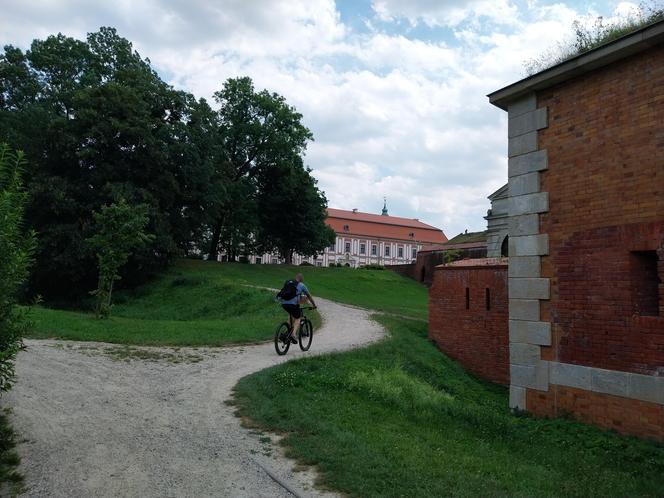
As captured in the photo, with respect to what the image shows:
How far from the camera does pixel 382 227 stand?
94.1 meters

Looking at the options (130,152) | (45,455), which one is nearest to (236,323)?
(45,455)

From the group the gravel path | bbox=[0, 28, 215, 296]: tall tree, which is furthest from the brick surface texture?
bbox=[0, 28, 215, 296]: tall tree

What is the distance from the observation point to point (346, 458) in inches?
209

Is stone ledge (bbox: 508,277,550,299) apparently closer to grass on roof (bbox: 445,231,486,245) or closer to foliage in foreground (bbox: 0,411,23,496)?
foliage in foreground (bbox: 0,411,23,496)

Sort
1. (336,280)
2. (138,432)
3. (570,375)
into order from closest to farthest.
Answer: (138,432) < (570,375) < (336,280)

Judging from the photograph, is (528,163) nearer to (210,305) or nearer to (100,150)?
(210,305)

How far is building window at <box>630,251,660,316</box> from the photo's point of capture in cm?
739

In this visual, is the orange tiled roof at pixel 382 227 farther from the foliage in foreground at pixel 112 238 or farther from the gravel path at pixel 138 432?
the gravel path at pixel 138 432

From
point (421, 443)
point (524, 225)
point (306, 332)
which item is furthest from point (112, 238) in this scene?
point (421, 443)

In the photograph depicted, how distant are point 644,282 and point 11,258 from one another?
7.87 metres

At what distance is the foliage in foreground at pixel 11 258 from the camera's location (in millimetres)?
4945

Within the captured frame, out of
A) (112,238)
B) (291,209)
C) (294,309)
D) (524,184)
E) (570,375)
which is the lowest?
(570,375)

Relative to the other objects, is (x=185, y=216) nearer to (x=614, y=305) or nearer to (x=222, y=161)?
(x=222, y=161)

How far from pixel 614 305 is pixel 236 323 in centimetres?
1129
